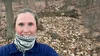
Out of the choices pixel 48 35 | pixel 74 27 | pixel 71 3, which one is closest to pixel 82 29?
pixel 74 27

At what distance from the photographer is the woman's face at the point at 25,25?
1.98 meters

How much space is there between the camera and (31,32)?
2.00 meters

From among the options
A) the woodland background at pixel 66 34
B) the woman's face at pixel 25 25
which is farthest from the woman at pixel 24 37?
the woodland background at pixel 66 34

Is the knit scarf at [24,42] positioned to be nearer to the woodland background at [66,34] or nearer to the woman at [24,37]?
the woman at [24,37]

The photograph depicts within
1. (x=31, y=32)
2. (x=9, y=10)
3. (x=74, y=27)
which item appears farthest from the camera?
(x=74, y=27)

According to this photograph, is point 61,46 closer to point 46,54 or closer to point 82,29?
point 82,29

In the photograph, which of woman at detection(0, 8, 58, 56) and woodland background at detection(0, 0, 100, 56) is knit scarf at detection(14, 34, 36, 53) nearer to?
woman at detection(0, 8, 58, 56)

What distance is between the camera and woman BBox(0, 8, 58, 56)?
1.99 m

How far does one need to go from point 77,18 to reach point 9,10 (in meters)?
5.85

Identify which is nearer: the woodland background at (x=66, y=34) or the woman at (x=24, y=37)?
the woman at (x=24, y=37)

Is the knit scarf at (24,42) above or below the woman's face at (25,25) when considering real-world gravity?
below

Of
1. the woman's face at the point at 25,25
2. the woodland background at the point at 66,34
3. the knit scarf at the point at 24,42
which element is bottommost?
the woodland background at the point at 66,34

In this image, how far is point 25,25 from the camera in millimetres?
1985

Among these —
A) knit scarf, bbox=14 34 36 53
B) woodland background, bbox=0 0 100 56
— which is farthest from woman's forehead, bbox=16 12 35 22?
woodland background, bbox=0 0 100 56
